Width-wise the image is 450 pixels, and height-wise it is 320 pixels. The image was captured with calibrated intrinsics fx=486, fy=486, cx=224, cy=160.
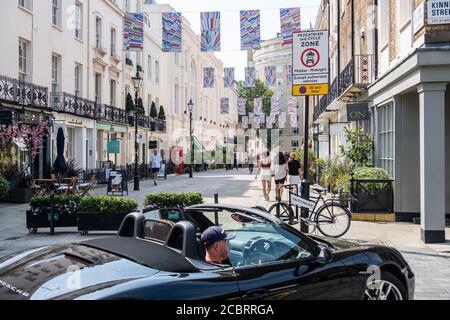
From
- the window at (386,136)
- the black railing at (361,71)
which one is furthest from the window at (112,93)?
the window at (386,136)

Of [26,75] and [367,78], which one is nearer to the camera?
[367,78]

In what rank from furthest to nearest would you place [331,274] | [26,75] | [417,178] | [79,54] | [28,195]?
1. [79,54]
2. [26,75]
3. [28,195]
4. [417,178]
5. [331,274]

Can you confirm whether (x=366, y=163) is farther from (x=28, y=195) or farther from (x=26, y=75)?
(x=26, y=75)

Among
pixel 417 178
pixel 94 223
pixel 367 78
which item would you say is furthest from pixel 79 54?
pixel 417 178

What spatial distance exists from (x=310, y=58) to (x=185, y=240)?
6861 millimetres

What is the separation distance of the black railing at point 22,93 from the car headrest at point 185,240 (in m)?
16.0

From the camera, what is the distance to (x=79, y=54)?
26.0m

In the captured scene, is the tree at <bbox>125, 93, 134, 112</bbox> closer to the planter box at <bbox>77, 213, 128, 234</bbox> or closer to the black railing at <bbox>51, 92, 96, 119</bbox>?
the black railing at <bbox>51, 92, 96, 119</bbox>

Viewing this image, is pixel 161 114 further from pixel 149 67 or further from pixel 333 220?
pixel 333 220

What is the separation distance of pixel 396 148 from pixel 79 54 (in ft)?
62.5

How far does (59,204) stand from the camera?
10.5 meters

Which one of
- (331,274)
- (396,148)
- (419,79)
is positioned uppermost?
(419,79)

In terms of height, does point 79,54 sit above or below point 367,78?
above

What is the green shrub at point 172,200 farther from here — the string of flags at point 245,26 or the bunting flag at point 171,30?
the bunting flag at point 171,30
